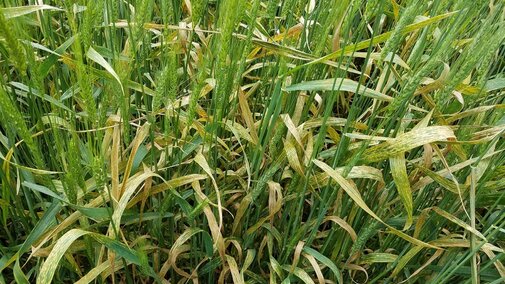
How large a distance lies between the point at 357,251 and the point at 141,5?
0.53 meters

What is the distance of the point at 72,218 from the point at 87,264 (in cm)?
20

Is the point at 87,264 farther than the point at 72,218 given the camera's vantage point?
Yes

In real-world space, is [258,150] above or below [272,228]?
above

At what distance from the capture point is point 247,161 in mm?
805

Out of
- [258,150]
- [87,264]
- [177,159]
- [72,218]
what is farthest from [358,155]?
[87,264]

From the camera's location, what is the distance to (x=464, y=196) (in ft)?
2.76

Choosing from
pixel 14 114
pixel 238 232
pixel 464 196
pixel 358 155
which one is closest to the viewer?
pixel 14 114

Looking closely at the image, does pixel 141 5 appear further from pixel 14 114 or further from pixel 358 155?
pixel 358 155

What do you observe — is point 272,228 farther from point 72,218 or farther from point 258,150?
point 72,218

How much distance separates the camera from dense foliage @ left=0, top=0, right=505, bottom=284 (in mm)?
708

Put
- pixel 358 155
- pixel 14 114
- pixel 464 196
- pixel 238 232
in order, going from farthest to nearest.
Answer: pixel 238 232 < pixel 464 196 < pixel 358 155 < pixel 14 114

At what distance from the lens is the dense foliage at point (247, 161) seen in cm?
71

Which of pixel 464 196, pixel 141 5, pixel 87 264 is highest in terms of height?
pixel 141 5

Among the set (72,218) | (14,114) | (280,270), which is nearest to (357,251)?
(280,270)
